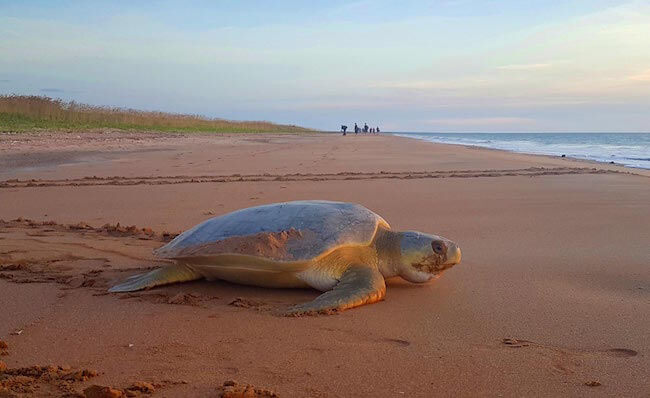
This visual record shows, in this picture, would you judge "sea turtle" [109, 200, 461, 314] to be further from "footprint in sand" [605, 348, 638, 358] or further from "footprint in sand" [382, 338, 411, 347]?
"footprint in sand" [605, 348, 638, 358]

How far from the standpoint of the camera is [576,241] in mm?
5082

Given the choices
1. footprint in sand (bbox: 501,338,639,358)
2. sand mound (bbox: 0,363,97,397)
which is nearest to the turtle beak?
footprint in sand (bbox: 501,338,639,358)

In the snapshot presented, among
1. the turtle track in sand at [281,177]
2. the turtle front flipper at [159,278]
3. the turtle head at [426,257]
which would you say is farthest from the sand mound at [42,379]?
the turtle track in sand at [281,177]

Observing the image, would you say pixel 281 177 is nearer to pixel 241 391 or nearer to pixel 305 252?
pixel 305 252

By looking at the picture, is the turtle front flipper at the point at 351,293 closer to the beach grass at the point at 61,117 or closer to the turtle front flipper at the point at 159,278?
the turtle front flipper at the point at 159,278

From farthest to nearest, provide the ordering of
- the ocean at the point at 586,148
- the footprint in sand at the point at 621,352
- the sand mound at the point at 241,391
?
the ocean at the point at 586,148 → the footprint in sand at the point at 621,352 → the sand mound at the point at 241,391

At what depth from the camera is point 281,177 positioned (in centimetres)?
1034

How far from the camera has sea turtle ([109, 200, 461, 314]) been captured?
11.6ft

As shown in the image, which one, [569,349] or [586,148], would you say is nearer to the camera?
[569,349]

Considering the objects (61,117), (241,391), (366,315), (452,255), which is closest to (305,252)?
(366,315)

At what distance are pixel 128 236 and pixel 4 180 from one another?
205 inches

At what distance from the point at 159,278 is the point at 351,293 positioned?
50.9 inches

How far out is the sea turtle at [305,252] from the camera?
3533mm

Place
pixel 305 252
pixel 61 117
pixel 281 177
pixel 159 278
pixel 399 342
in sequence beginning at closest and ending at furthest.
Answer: pixel 399 342 < pixel 305 252 < pixel 159 278 < pixel 281 177 < pixel 61 117
